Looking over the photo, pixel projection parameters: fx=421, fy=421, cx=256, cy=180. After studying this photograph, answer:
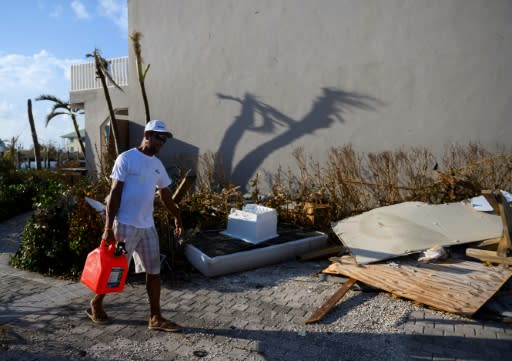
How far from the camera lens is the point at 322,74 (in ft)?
29.3

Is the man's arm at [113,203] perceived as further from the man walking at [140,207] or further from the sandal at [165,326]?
the sandal at [165,326]

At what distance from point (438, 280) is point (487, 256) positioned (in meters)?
0.95

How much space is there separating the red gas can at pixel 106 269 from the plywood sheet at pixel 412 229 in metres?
2.89

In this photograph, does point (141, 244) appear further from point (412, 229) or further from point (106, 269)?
point (412, 229)

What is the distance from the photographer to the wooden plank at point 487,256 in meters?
5.00

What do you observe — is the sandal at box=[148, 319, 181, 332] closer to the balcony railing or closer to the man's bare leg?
the man's bare leg

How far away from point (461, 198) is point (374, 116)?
8.00 ft

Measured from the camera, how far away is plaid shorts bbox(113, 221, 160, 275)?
12.4ft

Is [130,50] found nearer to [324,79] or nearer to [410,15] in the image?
[324,79]

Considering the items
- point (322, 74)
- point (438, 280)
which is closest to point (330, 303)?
point (438, 280)

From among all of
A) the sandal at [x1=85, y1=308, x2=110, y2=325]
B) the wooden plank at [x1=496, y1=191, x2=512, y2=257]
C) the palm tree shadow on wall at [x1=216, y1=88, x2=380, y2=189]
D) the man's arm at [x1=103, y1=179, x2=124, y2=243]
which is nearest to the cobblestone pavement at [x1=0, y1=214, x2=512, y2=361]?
the sandal at [x1=85, y1=308, x2=110, y2=325]

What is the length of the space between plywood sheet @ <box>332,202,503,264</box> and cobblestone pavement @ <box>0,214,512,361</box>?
2.25ft

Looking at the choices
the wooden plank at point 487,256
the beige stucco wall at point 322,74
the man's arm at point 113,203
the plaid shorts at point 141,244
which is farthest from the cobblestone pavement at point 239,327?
the beige stucco wall at point 322,74

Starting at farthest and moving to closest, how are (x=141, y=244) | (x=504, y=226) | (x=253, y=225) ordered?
(x=253, y=225), (x=504, y=226), (x=141, y=244)
